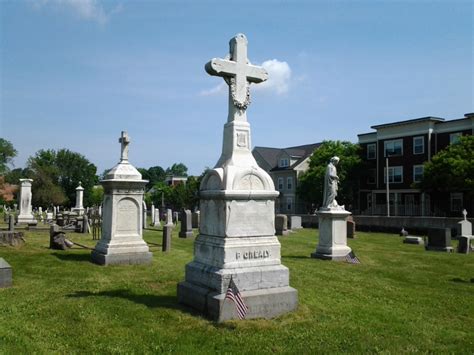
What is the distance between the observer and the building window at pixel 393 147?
151ft

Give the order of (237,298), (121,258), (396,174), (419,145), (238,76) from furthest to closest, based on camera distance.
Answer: (396,174)
(419,145)
(121,258)
(238,76)
(237,298)

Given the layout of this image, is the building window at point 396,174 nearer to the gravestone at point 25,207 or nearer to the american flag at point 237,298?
the gravestone at point 25,207

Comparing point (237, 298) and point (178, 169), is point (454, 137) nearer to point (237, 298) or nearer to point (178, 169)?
point (237, 298)

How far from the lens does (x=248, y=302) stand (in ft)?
21.3

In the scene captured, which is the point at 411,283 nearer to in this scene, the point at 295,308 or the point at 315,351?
the point at 295,308

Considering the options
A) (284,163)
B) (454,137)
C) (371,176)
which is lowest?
(371,176)

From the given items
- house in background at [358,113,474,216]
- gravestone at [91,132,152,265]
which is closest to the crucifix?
gravestone at [91,132,152,265]

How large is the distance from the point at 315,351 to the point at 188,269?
288 cm

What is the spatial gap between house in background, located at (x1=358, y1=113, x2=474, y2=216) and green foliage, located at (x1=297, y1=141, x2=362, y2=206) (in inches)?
64.6

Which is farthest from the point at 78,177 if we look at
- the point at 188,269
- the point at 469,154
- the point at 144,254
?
the point at 188,269

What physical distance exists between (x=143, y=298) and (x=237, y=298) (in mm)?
2229

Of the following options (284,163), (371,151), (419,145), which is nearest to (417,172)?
(419,145)

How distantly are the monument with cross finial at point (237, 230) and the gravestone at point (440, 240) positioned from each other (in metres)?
13.3

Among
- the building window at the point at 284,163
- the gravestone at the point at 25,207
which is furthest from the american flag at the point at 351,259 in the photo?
the building window at the point at 284,163
